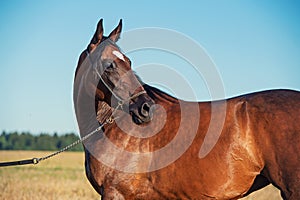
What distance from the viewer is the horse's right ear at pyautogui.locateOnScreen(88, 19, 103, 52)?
5852 mm

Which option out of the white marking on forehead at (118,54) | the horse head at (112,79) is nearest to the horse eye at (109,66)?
the horse head at (112,79)

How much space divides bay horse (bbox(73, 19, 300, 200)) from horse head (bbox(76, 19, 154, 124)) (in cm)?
1

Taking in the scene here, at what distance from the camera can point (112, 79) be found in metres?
5.74

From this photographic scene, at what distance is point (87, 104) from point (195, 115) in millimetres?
1620

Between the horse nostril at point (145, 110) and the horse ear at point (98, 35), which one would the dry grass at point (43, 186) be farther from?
the horse nostril at point (145, 110)

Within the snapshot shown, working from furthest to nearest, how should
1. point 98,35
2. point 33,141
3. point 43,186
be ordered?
point 33,141
point 43,186
point 98,35

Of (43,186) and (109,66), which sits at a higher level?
(109,66)

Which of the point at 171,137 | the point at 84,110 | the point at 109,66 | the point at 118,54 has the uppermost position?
the point at 118,54

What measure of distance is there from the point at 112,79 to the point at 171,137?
1.14 m

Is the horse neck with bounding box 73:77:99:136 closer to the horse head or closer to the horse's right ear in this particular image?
the horse head

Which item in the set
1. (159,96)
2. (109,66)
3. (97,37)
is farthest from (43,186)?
(109,66)

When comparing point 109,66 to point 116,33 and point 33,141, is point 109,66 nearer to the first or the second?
point 116,33

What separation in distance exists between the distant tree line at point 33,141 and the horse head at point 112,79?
68653mm

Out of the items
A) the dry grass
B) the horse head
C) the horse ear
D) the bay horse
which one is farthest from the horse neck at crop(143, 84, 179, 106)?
the dry grass
